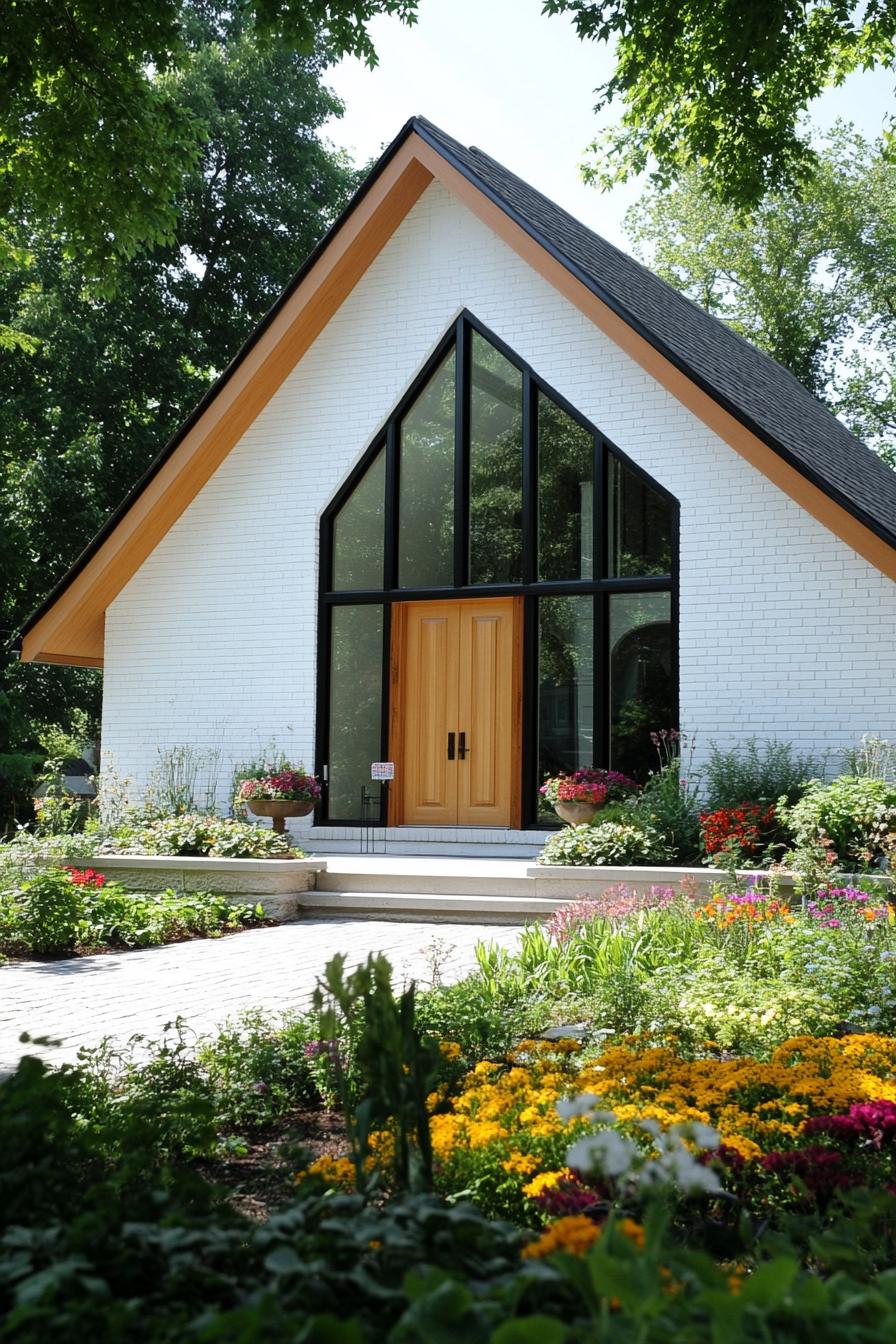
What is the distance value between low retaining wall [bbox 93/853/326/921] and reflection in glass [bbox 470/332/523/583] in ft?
12.7

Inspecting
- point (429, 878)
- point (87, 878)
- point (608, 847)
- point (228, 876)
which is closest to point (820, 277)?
point (608, 847)

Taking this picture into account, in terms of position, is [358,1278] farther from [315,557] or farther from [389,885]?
[315,557]

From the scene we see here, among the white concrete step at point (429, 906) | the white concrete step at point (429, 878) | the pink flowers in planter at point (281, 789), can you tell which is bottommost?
the white concrete step at point (429, 906)

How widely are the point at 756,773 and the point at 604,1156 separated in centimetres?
882

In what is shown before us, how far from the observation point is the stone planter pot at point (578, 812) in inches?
425

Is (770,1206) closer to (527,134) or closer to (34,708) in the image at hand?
(527,134)

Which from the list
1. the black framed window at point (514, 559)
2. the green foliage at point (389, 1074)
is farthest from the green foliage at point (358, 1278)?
the black framed window at point (514, 559)

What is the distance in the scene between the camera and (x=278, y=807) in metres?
11.8

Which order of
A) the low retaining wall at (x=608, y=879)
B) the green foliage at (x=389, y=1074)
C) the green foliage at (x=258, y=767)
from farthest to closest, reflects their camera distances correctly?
the green foliage at (x=258, y=767), the low retaining wall at (x=608, y=879), the green foliage at (x=389, y=1074)

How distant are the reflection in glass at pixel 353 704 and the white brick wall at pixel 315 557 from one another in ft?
1.03

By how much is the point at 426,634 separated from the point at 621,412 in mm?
3041

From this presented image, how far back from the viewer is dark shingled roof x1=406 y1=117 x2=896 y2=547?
34.4 ft

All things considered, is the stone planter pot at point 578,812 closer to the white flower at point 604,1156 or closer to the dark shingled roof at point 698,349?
the dark shingled roof at point 698,349

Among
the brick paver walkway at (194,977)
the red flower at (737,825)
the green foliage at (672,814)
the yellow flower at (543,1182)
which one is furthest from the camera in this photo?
the green foliage at (672,814)
